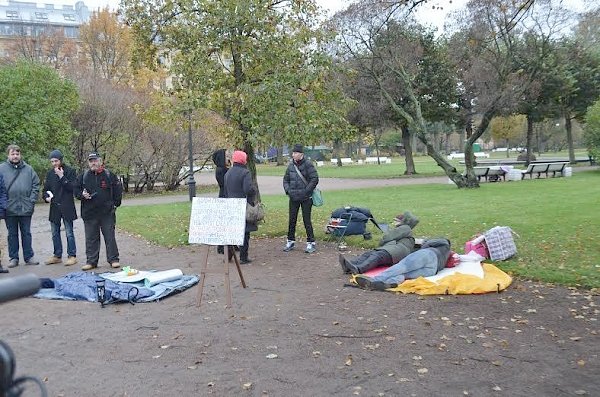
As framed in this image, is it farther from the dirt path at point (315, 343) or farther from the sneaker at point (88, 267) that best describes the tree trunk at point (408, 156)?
the dirt path at point (315, 343)

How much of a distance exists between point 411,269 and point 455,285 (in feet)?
2.19

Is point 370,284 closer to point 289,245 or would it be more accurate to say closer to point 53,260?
point 289,245

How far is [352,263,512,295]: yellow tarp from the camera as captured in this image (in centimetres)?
679

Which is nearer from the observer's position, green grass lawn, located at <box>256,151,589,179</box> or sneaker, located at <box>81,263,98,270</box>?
sneaker, located at <box>81,263,98,270</box>

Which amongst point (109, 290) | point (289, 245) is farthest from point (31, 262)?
point (289, 245)

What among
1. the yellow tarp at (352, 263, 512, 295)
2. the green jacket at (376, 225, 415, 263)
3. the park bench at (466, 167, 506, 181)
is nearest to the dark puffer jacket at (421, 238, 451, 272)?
the green jacket at (376, 225, 415, 263)

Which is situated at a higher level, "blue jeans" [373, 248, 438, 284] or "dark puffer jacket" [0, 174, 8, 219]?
"dark puffer jacket" [0, 174, 8, 219]

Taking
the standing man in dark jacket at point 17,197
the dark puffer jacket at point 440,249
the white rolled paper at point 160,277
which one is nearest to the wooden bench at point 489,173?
the dark puffer jacket at point 440,249

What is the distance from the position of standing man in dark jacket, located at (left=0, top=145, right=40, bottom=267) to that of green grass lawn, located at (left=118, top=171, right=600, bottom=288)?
2.78 meters

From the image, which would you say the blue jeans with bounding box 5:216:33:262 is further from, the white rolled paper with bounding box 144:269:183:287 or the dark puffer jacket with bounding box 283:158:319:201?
the dark puffer jacket with bounding box 283:158:319:201

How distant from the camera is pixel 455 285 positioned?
6832 millimetres

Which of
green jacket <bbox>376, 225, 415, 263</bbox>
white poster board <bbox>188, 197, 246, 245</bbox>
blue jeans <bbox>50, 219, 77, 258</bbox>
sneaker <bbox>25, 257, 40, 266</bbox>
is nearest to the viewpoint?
white poster board <bbox>188, 197, 246, 245</bbox>

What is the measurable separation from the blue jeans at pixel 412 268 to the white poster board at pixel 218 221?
189 centimetres

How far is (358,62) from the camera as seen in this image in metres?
23.8
